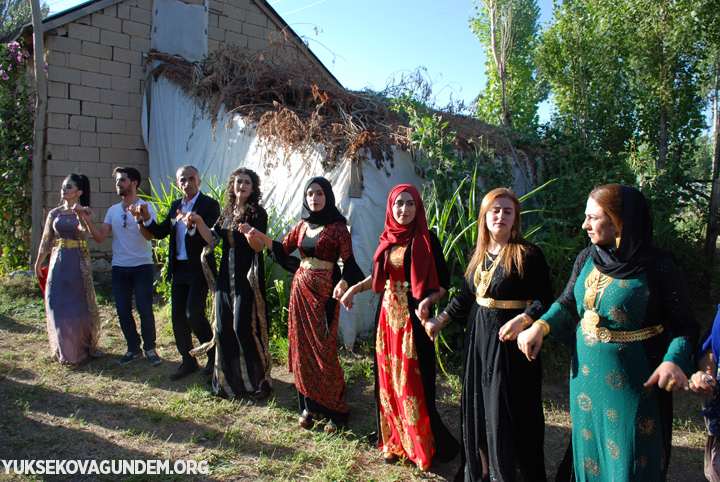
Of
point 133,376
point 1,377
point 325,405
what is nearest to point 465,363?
point 325,405

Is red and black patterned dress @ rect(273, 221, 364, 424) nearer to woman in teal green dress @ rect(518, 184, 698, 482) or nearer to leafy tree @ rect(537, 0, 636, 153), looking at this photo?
woman in teal green dress @ rect(518, 184, 698, 482)

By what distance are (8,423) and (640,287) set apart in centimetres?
375

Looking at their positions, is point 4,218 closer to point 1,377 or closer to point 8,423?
point 1,377

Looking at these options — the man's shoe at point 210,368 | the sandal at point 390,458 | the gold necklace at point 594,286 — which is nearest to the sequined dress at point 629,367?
the gold necklace at point 594,286

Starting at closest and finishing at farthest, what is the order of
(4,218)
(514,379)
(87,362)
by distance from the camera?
(514,379)
(87,362)
(4,218)

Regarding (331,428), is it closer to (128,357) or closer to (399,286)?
(399,286)

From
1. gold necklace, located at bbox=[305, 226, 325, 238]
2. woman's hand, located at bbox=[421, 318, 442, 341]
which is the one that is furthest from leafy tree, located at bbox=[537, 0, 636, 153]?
woman's hand, located at bbox=[421, 318, 442, 341]

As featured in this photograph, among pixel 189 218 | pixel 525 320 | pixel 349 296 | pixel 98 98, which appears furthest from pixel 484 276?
pixel 98 98

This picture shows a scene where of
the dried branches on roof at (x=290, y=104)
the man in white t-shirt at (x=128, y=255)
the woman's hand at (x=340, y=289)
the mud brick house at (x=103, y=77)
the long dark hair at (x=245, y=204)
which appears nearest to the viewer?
the woman's hand at (x=340, y=289)

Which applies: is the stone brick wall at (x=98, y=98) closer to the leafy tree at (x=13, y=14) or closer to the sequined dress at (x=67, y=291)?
the sequined dress at (x=67, y=291)

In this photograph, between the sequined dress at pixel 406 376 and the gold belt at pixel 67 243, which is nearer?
the sequined dress at pixel 406 376

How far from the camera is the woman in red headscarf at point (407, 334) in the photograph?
2518 mm

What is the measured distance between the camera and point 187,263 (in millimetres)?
3656

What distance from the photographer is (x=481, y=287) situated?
2283 millimetres
